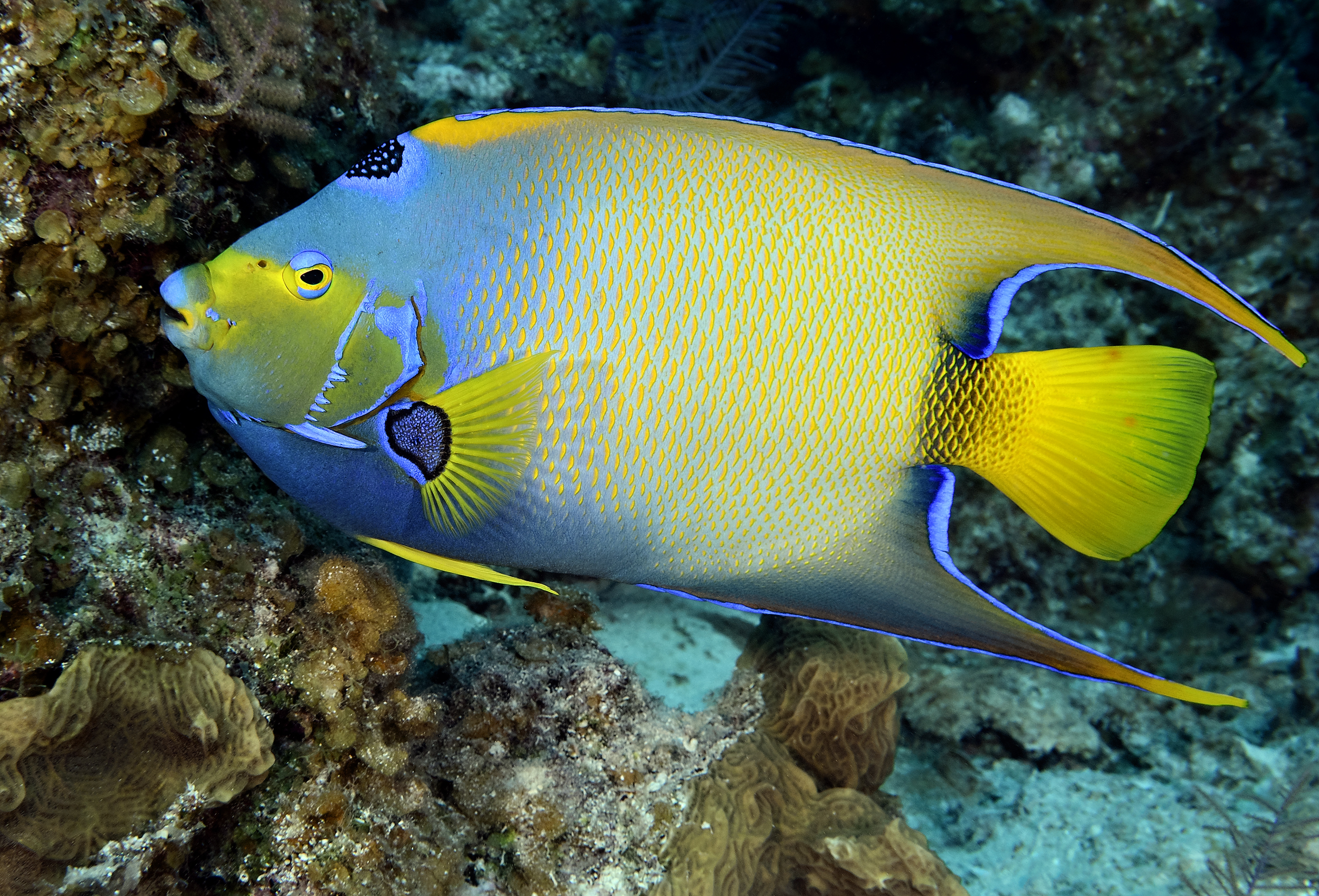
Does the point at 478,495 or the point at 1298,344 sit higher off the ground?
the point at 1298,344

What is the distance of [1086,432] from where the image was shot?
1616 mm

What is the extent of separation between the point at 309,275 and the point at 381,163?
0.29 metres

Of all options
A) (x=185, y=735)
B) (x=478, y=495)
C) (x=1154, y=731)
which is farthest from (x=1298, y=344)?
(x=185, y=735)

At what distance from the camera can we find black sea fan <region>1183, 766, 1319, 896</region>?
108 inches

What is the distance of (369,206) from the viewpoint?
150cm

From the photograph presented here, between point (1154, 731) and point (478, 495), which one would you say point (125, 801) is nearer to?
point (478, 495)

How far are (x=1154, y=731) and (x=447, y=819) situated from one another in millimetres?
3628

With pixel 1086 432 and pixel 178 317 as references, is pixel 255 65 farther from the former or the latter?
pixel 1086 432

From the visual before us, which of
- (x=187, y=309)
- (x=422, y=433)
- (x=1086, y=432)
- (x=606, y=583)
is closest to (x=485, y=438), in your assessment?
(x=422, y=433)

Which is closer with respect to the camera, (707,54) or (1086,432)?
(1086,432)

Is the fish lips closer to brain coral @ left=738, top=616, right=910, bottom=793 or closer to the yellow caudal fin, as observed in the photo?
the yellow caudal fin

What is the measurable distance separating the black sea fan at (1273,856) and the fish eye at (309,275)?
12.3ft

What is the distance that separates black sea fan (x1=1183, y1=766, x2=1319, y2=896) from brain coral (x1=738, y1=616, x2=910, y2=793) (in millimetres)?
1545

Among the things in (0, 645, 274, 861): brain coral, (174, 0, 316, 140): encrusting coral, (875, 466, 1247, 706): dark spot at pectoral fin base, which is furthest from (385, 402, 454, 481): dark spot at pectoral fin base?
(875, 466, 1247, 706): dark spot at pectoral fin base
